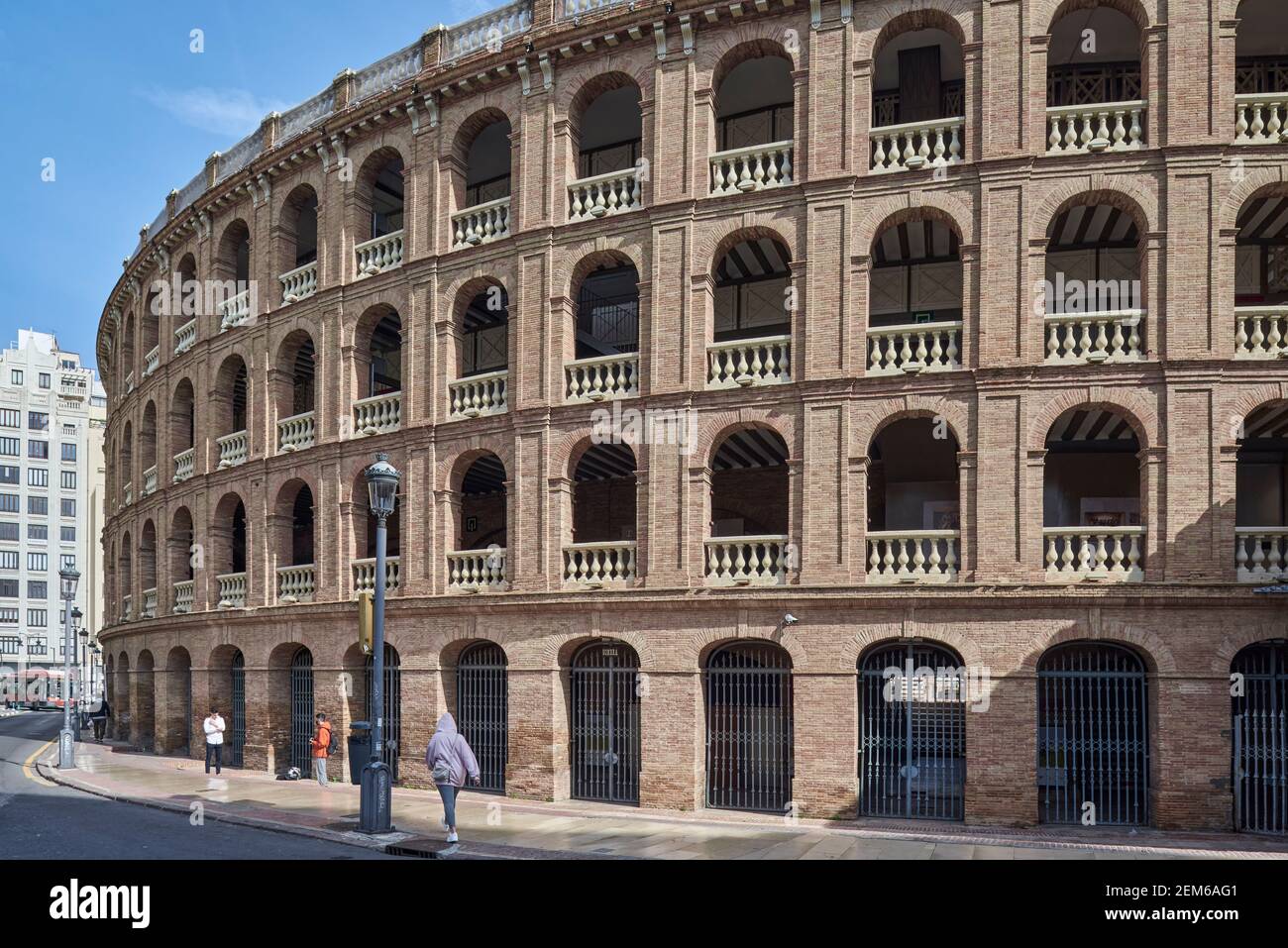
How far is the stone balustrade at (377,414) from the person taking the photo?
81.7 ft

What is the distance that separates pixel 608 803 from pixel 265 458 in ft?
43.8

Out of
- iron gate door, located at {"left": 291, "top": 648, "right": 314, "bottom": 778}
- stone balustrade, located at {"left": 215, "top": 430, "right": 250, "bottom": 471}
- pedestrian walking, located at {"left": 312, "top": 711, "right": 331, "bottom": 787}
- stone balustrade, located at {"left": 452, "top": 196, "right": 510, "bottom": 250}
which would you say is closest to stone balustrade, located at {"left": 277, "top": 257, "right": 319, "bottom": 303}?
stone balustrade, located at {"left": 215, "top": 430, "right": 250, "bottom": 471}

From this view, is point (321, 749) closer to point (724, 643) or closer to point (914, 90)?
point (724, 643)

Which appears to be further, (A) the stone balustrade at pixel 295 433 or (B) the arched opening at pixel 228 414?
(B) the arched opening at pixel 228 414

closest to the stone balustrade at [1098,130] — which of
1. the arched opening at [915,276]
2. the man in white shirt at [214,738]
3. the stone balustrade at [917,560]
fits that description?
the arched opening at [915,276]

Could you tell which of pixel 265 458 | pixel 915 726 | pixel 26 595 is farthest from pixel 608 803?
pixel 26 595

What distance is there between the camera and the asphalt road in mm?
15344

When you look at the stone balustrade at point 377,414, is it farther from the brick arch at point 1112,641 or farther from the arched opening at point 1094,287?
the brick arch at point 1112,641

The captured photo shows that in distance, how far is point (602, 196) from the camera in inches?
870

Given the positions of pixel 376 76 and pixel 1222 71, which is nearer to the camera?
pixel 1222 71

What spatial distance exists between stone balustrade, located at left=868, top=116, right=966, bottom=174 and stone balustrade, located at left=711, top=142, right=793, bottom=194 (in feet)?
5.35

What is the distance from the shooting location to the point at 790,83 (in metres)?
22.9

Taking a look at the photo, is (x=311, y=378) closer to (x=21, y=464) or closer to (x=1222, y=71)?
(x=1222, y=71)

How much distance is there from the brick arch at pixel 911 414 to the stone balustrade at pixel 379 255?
38.6ft
